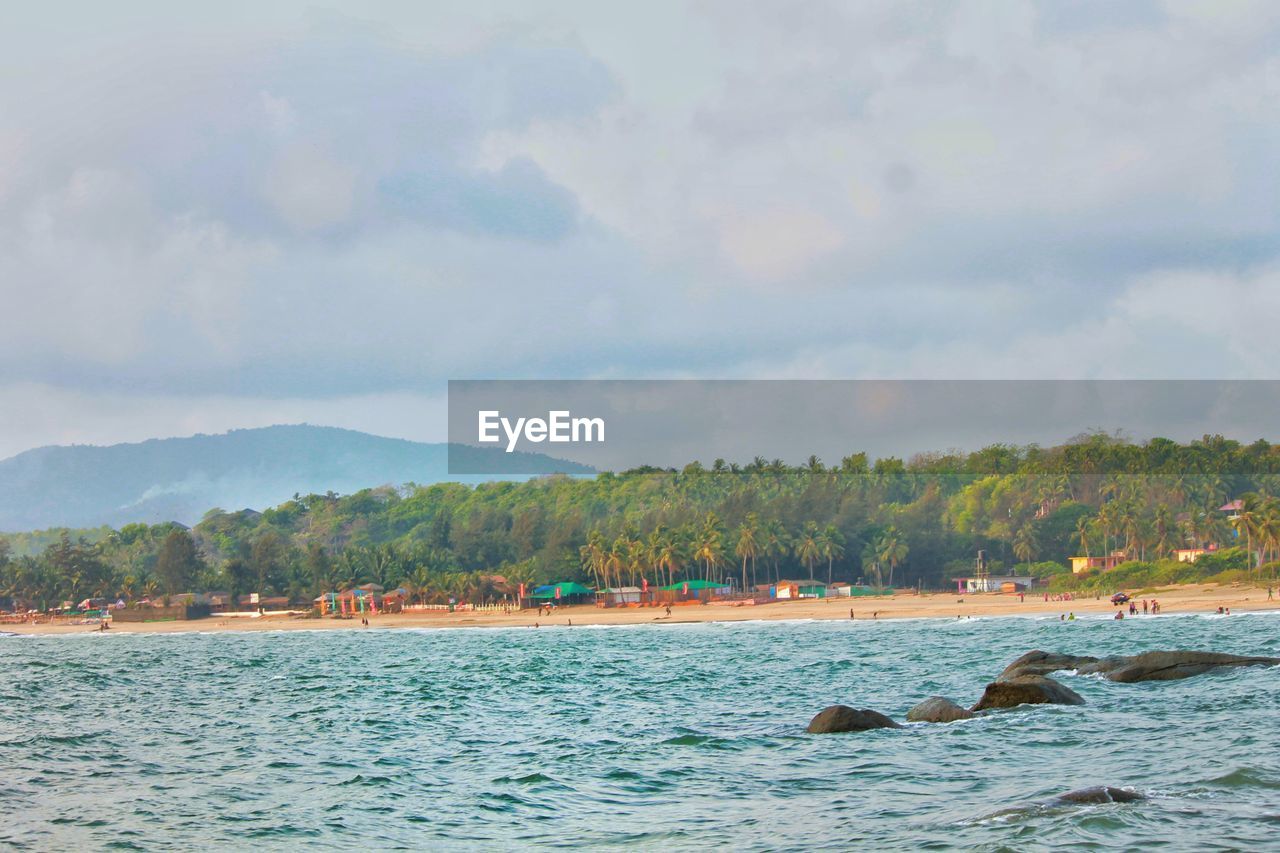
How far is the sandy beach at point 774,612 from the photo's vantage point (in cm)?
11106

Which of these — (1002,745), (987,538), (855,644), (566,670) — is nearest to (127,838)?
(1002,745)

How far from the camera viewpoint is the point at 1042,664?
144ft

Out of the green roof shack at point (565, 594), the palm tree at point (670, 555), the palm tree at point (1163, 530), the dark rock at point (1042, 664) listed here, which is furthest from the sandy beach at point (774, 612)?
the dark rock at point (1042, 664)

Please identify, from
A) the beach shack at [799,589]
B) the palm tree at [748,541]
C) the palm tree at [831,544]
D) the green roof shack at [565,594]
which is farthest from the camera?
the green roof shack at [565,594]

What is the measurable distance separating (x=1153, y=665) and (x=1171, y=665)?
62 centimetres

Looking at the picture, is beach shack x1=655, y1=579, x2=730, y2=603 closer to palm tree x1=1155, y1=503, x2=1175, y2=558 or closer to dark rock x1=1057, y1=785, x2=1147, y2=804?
palm tree x1=1155, y1=503, x2=1175, y2=558

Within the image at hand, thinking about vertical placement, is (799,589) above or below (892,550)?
below

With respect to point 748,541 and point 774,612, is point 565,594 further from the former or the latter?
point 774,612

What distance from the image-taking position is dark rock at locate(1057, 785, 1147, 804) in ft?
71.1

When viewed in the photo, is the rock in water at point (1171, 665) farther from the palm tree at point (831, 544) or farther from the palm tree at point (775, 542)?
the palm tree at point (775, 542)

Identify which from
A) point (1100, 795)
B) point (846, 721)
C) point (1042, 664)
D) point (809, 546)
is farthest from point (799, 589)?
point (1100, 795)

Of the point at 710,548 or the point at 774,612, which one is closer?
the point at 774,612

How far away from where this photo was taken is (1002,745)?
28.5 m

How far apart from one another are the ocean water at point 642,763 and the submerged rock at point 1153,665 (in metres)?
0.99
